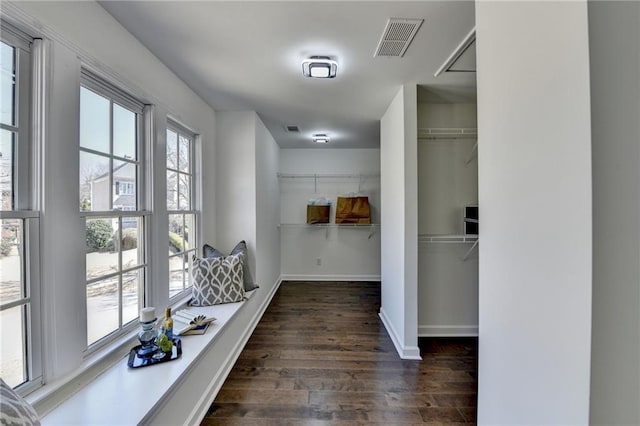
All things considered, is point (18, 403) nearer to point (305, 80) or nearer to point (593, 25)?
point (593, 25)

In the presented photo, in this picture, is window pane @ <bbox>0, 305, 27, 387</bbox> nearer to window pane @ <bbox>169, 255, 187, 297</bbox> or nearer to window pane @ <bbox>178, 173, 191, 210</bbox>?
window pane @ <bbox>169, 255, 187, 297</bbox>

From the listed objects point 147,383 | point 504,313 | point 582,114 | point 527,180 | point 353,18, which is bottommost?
point 147,383

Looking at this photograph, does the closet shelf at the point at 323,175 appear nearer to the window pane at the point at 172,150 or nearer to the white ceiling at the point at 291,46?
the white ceiling at the point at 291,46

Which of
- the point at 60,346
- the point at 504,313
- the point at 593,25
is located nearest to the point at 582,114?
the point at 593,25

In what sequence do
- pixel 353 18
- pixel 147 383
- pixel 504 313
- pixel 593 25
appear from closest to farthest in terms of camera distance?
pixel 593 25 → pixel 504 313 → pixel 147 383 → pixel 353 18

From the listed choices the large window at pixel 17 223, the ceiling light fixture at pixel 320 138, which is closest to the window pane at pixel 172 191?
the large window at pixel 17 223

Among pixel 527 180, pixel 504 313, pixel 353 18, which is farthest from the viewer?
pixel 353 18

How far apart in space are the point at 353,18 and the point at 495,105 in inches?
37.4

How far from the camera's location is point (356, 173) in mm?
4969

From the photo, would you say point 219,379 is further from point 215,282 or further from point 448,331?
point 448,331

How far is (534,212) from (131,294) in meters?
2.20

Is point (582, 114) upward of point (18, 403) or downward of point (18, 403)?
upward

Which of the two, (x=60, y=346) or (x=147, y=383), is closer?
(x=60, y=346)

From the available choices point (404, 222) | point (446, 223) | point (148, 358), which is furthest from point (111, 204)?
point (446, 223)
